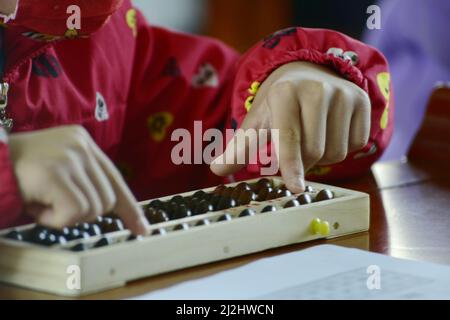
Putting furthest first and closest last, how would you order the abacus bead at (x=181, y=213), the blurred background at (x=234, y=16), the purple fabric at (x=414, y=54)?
1. the blurred background at (x=234, y=16)
2. the purple fabric at (x=414, y=54)
3. the abacus bead at (x=181, y=213)

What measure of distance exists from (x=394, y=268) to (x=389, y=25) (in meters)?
0.66

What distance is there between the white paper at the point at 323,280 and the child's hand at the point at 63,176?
0.05 meters

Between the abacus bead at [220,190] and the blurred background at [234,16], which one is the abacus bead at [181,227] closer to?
the abacus bead at [220,190]

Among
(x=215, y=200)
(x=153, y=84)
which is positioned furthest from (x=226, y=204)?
(x=153, y=84)

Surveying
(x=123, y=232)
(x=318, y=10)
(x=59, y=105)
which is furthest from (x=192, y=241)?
(x=318, y=10)

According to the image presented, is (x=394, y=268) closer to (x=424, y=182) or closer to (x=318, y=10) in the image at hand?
(x=424, y=182)

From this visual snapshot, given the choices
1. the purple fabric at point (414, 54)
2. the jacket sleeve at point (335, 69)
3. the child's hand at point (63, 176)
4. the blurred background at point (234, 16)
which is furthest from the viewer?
the blurred background at point (234, 16)

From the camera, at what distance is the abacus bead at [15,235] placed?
15.2 inches

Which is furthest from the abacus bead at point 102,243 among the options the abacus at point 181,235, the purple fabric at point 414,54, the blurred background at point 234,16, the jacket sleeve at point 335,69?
the blurred background at point 234,16

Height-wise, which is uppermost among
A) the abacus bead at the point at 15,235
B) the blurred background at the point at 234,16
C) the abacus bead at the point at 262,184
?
Result: the abacus bead at the point at 15,235

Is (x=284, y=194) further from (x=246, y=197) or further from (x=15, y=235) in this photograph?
(x=15, y=235)

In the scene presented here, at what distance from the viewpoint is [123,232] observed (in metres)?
0.40

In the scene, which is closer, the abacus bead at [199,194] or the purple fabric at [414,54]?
the abacus bead at [199,194]

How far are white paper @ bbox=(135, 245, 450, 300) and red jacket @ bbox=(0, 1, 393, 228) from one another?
13 cm
